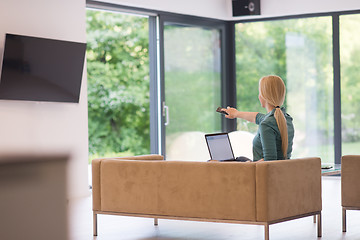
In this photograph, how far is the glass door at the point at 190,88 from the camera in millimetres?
7883

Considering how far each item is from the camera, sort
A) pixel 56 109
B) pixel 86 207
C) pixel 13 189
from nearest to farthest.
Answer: pixel 13 189
pixel 86 207
pixel 56 109

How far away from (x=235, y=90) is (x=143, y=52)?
4.90 meters

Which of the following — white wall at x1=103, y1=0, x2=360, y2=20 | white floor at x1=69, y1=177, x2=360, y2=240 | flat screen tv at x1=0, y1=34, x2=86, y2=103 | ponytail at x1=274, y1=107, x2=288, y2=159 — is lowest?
white floor at x1=69, y1=177, x2=360, y2=240

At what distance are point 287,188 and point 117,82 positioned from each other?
31.9ft

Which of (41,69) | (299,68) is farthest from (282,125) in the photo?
(299,68)

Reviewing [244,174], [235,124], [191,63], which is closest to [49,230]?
[244,174]

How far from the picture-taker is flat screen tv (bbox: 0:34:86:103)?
5.48 m

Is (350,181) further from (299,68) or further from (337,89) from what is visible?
(299,68)

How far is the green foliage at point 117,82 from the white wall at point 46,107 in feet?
20.9

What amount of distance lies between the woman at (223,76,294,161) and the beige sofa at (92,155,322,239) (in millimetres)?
156

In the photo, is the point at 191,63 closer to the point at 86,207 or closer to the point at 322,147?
the point at 322,147

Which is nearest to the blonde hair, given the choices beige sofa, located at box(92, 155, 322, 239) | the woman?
the woman

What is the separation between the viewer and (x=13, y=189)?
2.44ft

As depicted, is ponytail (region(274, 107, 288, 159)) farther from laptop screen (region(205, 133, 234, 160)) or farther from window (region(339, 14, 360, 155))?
window (region(339, 14, 360, 155))
